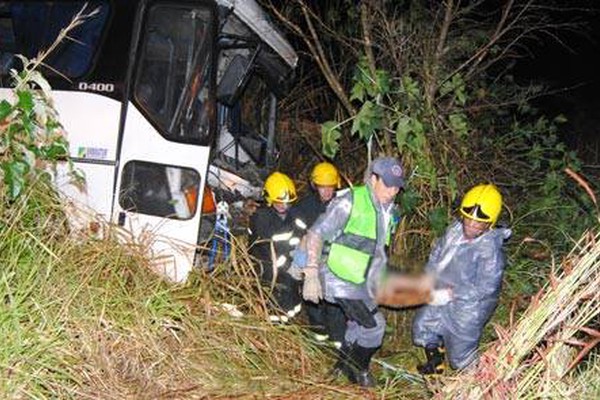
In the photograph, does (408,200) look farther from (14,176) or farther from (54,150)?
(14,176)

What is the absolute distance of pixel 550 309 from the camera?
340cm

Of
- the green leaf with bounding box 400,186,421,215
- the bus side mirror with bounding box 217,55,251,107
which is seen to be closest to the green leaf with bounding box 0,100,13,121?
the bus side mirror with bounding box 217,55,251,107

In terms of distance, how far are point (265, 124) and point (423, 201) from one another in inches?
83.1

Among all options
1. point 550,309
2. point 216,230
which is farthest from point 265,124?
point 550,309

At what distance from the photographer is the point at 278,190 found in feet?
19.8

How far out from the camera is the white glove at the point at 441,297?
534 centimetres

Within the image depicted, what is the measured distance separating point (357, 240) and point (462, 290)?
2.76 feet

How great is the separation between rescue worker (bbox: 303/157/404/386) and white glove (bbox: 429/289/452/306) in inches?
16.0

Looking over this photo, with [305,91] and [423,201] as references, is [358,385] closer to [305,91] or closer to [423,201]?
[423,201]

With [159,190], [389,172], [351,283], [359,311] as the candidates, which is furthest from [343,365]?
[159,190]

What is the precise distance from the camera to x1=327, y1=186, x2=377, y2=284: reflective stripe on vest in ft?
16.6

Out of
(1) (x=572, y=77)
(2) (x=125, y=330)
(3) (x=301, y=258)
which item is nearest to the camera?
(2) (x=125, y=330)

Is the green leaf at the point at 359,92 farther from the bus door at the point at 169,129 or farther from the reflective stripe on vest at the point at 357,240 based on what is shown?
the reflective stripe on vest at the point at 357,240

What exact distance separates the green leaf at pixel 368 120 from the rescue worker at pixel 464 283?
51.5 inches
